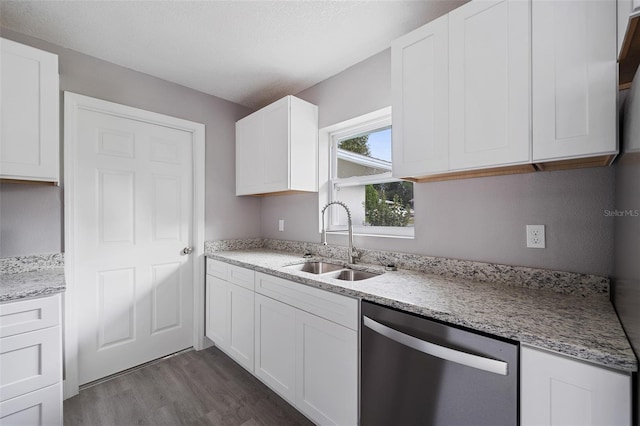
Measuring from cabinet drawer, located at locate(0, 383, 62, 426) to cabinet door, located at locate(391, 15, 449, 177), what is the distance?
221 centimetres


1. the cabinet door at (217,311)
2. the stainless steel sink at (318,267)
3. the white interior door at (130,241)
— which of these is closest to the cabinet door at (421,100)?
the stainless steel sink at (318,267)

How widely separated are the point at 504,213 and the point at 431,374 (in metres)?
0.91

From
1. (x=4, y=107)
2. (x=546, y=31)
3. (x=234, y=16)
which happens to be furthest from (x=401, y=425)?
(x=4, y=107)

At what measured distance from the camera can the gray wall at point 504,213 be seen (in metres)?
1.21

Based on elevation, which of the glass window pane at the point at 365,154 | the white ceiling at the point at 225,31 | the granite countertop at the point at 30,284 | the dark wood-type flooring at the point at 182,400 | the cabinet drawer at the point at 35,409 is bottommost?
the dark wood-type flooring at the point at 182,400

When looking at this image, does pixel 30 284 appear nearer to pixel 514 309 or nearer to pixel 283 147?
pixel 283 147

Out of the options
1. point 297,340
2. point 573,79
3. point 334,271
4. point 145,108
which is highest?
point 145,108

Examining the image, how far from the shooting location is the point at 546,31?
41.9 inches

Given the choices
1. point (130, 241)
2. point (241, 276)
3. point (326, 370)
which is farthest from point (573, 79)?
point (130, 241)

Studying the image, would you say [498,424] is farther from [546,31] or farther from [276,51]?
[276,51]

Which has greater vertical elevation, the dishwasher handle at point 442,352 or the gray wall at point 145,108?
the gray wall at point 145,108

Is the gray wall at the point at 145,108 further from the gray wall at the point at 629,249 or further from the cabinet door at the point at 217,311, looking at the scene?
the gray wall at the point at 629,249

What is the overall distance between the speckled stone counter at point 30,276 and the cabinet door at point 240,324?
1037 mm

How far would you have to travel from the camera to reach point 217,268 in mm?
2443
